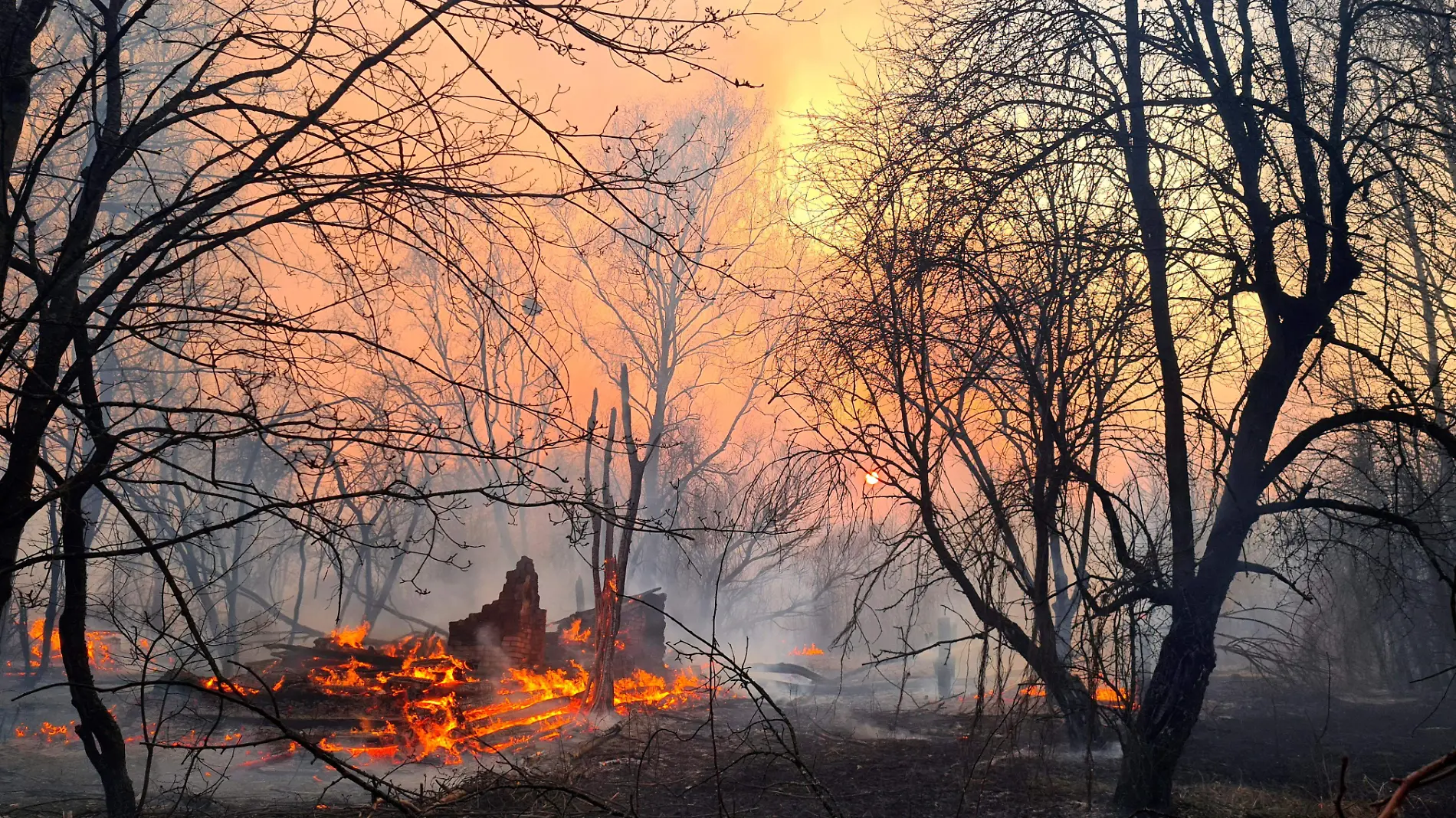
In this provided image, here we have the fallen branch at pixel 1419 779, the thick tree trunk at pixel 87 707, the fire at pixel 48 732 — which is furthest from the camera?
the fire at pixel 48 732

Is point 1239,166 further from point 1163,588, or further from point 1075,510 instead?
point 1075,510

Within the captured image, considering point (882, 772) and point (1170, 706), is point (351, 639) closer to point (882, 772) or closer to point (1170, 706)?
point (882, 772)

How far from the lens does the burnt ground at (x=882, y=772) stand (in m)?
5.70

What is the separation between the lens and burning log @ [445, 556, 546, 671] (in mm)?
13305

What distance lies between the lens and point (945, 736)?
34.2 ft

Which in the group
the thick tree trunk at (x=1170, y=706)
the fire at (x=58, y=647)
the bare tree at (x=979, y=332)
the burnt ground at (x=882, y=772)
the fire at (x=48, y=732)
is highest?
the bare tree at (x=979, y=332)

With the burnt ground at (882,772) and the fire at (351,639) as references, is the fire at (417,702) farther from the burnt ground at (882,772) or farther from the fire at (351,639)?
the burnt ground at (882,772)

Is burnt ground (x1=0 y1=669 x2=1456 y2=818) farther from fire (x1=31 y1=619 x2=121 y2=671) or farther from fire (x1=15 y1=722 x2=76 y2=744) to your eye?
fire (x1=31 y1=619 x2=121 y2=671)

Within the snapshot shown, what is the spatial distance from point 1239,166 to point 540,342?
204 inches

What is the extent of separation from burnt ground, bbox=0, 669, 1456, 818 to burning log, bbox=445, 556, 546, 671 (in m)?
2.64

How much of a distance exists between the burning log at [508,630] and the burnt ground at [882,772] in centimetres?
264

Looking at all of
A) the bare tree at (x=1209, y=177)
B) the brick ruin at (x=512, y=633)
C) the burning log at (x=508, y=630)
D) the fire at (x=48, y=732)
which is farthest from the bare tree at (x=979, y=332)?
the fire at (x=48, y=732)

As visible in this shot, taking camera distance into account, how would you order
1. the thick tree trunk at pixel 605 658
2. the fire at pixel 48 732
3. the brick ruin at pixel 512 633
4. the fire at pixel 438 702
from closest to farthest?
the fire at pixel 438 702, the fire at pixel 48 732, the thick tree trunk at pixel 605 658, the brick ruin at pixel 512 633

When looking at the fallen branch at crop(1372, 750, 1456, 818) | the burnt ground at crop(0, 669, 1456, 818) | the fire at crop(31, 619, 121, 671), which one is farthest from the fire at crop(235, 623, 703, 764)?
the fallen branch at crop(1372, 750, 1456, 818)
